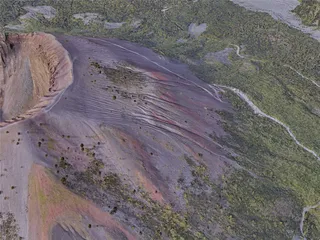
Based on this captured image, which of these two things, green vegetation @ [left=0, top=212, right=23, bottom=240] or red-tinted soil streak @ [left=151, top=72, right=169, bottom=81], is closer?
green vegetation @ [left=0, top=212, right=23, bottom=240]

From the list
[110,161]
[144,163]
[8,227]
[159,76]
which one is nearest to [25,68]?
[159,76]

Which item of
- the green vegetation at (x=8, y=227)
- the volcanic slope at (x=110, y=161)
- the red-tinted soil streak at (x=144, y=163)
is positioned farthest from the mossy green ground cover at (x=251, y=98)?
the green vegetation at (x=8, y=227)

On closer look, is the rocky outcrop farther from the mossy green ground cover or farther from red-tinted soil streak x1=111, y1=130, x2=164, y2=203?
the mossy green ground cover

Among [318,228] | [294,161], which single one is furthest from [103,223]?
[294,161]

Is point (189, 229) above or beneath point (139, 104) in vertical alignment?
beneath

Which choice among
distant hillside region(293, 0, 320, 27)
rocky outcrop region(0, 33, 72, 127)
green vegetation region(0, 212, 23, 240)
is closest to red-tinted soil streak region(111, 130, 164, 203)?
green vegetation region(0, 212, 23, 240)

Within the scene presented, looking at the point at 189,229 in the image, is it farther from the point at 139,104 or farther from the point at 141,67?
the point at 141,67

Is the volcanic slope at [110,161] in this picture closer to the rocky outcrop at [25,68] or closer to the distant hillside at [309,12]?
the rocky outcrop at [25,68]
